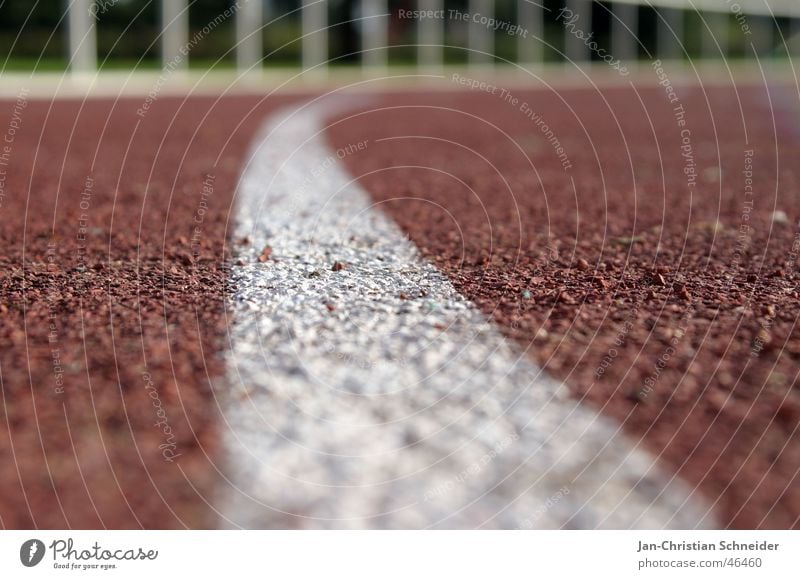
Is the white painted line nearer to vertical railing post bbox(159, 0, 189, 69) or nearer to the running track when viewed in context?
the running track

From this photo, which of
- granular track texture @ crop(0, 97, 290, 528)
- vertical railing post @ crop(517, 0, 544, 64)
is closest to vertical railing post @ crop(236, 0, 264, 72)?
vertical railing post @ crop(517, 0, 544, 64)

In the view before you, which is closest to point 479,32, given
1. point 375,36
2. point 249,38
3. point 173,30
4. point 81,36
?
point 375,36

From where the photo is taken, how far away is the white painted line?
1.93 m

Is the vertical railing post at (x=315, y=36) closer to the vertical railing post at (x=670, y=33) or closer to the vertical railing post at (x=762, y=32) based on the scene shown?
the vertical railing post at (x=670, y=33)

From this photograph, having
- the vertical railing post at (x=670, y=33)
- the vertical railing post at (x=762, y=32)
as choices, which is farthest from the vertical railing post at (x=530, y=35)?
the vertical railing post at (x=762, y=32)

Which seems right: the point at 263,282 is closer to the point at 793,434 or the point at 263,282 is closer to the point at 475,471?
the point at 475,471

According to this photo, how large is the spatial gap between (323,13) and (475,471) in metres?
24.2

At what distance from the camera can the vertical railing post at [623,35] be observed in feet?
105

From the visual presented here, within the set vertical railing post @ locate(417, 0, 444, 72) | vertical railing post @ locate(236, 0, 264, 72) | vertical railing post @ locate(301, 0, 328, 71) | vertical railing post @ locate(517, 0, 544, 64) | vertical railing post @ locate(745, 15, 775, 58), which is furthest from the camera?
vertical railing post @ locate(745, 15, 775, 58)

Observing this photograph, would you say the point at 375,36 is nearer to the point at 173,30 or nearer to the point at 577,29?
the point at 173,30

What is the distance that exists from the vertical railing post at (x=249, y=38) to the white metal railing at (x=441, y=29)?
0.05 feet

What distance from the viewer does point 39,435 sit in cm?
212

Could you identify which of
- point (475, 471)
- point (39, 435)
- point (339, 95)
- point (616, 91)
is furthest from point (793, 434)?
point (616, 91)

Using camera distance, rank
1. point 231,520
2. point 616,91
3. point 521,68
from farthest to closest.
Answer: point 521,68
point 616,91
point 231,520
